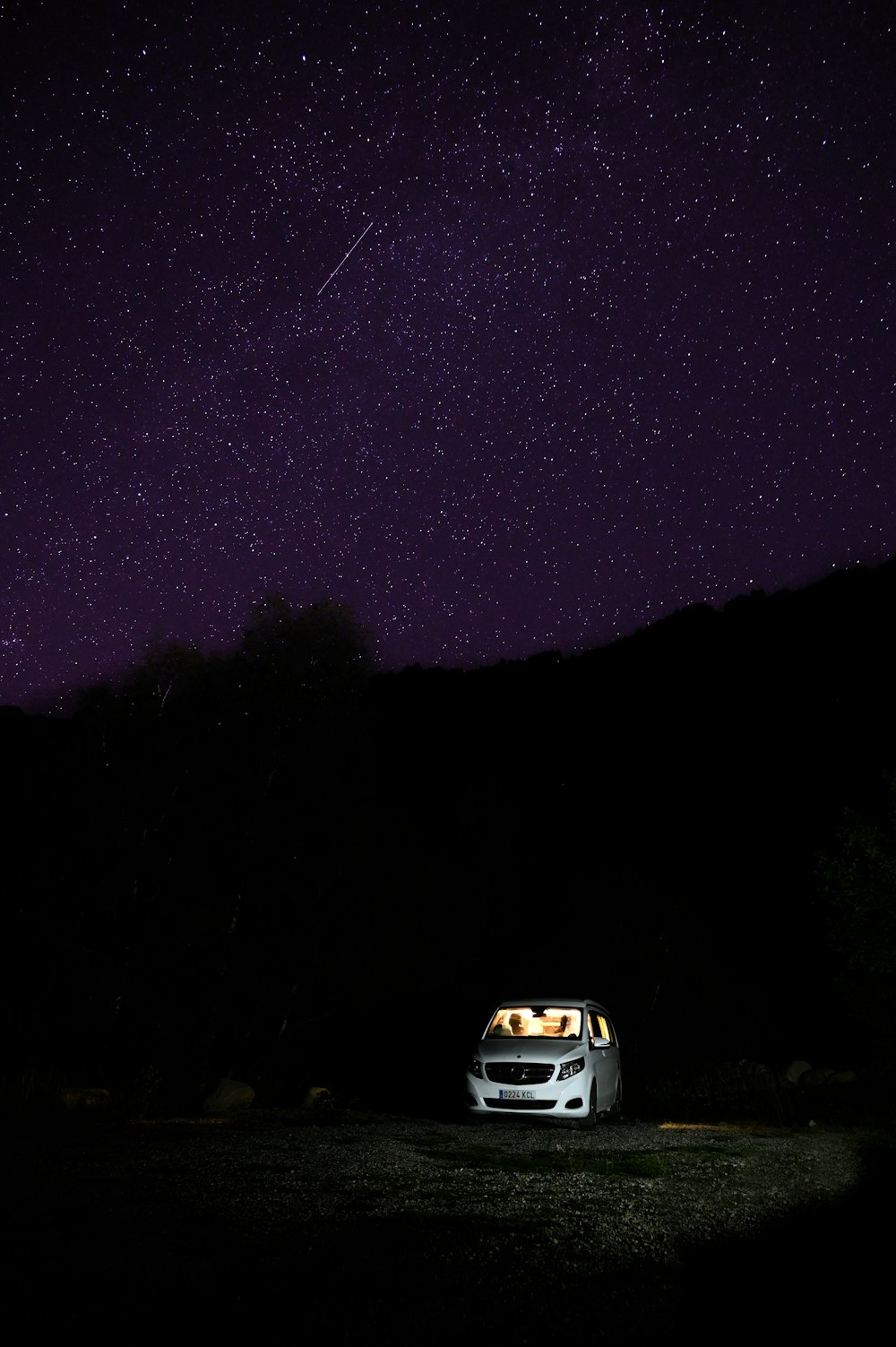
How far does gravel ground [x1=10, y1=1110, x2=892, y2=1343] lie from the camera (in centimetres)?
481

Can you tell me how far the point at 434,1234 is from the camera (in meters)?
6.43

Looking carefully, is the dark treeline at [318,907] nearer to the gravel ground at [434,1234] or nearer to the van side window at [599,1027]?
the van side window at [599,1027]

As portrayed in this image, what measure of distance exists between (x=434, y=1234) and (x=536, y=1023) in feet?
33.2

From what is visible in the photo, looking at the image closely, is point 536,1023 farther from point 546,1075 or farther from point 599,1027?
point 546,1075

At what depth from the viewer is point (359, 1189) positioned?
798 cm

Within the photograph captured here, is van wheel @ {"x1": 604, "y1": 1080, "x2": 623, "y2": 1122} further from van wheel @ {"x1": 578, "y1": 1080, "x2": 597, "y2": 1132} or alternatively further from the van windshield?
the van windshield

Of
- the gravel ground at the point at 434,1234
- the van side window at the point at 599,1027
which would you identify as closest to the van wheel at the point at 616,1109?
the van side window at the point at 599,1027

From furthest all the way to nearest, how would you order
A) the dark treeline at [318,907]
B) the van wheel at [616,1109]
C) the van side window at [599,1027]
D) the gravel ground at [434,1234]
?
the dark treeline at [318,907]
the van side window at [599,1027]
the van wheel at [616,1109]
the gravel ground at [434,1234]

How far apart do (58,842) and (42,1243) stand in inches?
637

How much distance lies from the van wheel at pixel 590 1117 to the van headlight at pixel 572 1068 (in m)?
0.32

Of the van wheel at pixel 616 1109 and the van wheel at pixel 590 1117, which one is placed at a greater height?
the van wheel at pixel 590 1117

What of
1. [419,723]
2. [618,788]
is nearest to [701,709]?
[618,788]

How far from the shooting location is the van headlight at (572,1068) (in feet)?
43.7

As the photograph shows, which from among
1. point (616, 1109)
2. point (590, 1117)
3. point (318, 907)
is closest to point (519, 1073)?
point (590, 1117)
